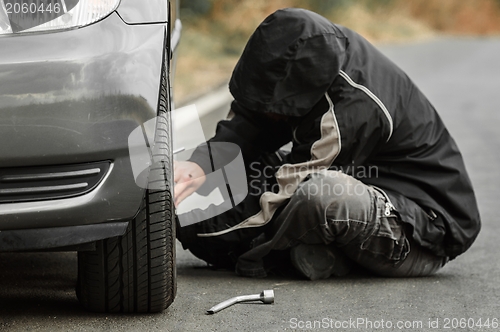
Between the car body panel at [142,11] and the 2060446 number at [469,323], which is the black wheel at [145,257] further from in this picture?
the 2060446 number at [469,323]

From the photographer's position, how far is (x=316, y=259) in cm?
297

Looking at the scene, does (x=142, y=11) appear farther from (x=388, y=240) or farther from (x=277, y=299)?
(x=388, y=240)

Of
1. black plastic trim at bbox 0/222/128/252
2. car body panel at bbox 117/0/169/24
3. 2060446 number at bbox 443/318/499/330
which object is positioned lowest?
2060446 number at bbox 443/318/499/330

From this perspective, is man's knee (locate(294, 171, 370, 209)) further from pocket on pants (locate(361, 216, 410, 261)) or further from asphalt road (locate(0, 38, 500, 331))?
asphalt road (locate(0, 38, 500, 331))

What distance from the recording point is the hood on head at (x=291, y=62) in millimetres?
2756

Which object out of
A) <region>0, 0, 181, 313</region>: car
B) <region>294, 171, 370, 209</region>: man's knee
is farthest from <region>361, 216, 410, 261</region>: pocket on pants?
<region>0, 0, 181, 313</region>: car

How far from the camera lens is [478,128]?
8.35m

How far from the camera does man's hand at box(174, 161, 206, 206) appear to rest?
3.07 metres

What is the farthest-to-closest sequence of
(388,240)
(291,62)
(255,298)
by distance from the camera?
1. (388,240)
2. (291,62)
3. (255,298)

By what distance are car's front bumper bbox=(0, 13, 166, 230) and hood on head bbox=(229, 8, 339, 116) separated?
0.74 metres

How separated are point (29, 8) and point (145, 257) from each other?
81 centimetres

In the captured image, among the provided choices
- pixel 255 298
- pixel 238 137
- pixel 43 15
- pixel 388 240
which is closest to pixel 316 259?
pixel 388 240

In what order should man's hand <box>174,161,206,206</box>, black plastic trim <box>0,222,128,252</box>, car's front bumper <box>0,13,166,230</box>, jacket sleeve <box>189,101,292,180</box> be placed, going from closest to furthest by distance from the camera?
car's front bumper <box>0,13,166,230</box>, black plastic trim <box>0,222,128,252</box>, man's hand <box>174,161,206,206</box>, jacket sleeve <box>189,101,292,180</box>

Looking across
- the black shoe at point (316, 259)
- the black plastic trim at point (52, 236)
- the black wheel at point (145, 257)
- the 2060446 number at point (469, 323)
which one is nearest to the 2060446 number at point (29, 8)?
the black wheel at point (145, 257)
